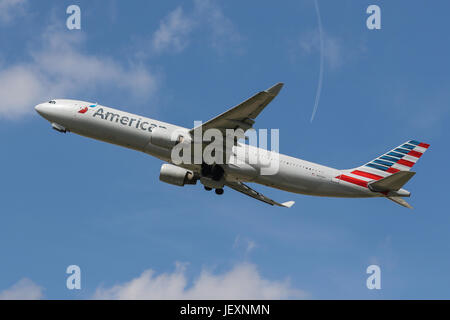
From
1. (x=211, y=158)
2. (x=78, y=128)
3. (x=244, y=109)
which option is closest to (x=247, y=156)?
(x=211, y=158)

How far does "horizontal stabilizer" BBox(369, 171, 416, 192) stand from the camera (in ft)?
136

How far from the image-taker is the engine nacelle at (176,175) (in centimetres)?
4734

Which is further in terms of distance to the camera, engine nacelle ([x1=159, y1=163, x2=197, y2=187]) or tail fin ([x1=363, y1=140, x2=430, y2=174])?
engine nacelle ([x1=159, y1=163, x2=197, y2=187])

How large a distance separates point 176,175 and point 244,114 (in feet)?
34.7

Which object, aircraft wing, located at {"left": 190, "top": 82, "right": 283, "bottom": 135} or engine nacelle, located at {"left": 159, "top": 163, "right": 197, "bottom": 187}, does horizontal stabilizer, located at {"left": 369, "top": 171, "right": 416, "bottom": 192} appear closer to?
aircraft wing, located at {"left": 190, "top": 82, "right": 283, "bottom": 135}

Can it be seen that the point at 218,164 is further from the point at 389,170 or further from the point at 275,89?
the point at 389,170

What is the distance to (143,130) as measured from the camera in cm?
4312

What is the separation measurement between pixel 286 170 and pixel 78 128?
16.5 m

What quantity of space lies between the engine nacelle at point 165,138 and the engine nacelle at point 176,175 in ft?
18.1

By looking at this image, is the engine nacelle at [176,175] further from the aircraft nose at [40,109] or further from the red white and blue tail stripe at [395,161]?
the red white and blue tail stripe at [395,161]

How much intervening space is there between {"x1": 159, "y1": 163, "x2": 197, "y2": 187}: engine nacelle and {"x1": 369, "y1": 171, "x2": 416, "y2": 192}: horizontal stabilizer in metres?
14.6

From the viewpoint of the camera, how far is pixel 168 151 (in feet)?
140

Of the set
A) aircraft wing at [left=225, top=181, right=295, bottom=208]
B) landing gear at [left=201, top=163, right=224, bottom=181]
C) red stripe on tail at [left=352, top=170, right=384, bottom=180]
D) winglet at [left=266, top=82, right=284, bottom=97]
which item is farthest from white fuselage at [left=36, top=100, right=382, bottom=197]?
winglet at [left=266, top=82, right=284, bottom=97]

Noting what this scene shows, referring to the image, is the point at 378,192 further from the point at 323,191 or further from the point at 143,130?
the point at 143,130
